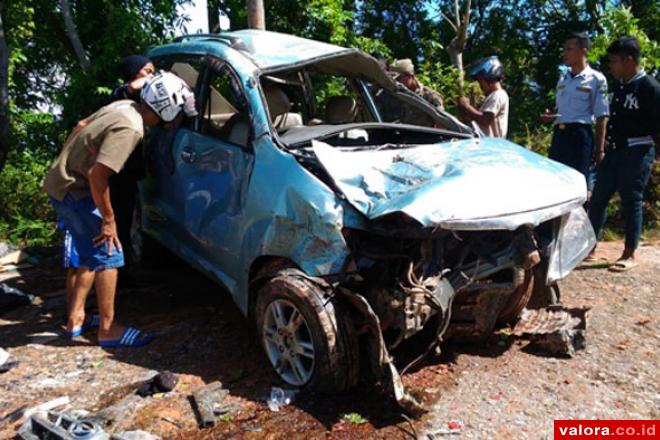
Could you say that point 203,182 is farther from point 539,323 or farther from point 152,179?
point 539,323

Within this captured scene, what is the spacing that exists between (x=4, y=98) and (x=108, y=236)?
4517 millimetres

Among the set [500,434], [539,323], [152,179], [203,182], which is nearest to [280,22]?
[152,179]

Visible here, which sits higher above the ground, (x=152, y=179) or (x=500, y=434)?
(x=152, y=179)

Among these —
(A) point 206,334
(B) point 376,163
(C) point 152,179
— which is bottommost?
(A) point 206,334

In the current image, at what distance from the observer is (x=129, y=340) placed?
3883mm

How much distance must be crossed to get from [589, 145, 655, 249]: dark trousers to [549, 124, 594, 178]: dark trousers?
0.16 meters

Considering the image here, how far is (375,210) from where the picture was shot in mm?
2949

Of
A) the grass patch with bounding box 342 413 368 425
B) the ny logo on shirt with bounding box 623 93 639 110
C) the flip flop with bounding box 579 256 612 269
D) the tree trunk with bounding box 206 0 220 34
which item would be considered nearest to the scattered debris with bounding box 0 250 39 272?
the grass patch with bounding box 342 413 368 425

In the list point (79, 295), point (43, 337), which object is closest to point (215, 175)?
point (79, 295)

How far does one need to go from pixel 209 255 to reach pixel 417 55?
12.1 meters

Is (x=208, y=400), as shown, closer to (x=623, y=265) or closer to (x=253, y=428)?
(x=253, y=428)

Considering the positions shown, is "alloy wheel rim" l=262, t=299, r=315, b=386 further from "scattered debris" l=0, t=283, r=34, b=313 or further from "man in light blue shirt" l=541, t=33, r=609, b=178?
"man in light blue shirt" l=541, t=33, r=609, b=178

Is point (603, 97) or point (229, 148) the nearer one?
point (229, 148)

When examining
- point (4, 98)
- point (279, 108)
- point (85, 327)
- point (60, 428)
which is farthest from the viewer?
point (4, 98)
